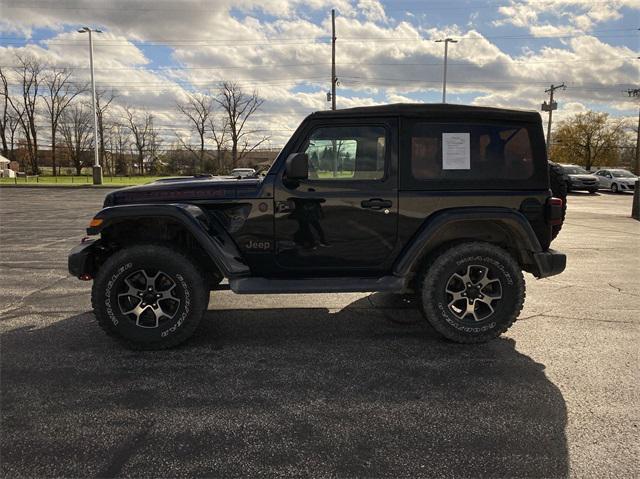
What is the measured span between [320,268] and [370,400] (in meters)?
1.36

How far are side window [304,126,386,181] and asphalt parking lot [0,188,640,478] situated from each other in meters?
1.52

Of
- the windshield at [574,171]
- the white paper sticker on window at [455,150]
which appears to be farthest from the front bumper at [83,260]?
the windshield at [574,171]

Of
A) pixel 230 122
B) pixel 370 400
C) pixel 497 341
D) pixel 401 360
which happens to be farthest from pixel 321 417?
pixel 230 122

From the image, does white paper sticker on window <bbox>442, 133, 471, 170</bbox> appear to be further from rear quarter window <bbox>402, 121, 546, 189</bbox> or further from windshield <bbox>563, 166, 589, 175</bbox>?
windshield <bbox>563, 166, 589, 175</bbox>

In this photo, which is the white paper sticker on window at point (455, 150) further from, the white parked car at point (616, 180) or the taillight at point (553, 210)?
the white parked car at point (616, 180)

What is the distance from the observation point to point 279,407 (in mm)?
2852

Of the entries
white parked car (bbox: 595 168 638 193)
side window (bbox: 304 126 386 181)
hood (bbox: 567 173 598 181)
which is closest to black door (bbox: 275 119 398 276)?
side window (bbox: 304 126 386 181)

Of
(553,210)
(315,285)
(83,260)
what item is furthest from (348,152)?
(83,260)

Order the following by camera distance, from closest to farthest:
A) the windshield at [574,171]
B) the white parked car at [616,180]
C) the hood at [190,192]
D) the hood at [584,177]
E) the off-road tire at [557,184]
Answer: the hood at [190,192]
the off-road tire at [557,184]
the hood at [584,177]
the white parked car at [616,180]
the windshield at [574,171]

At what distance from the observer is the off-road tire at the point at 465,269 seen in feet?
12.6

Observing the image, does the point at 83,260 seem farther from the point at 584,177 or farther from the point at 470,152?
A: the point at 584,177

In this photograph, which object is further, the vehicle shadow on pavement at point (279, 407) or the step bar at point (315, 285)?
the step bar at point (315, 285)

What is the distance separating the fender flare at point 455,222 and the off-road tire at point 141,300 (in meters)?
1.77

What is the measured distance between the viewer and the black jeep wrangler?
373 cm
